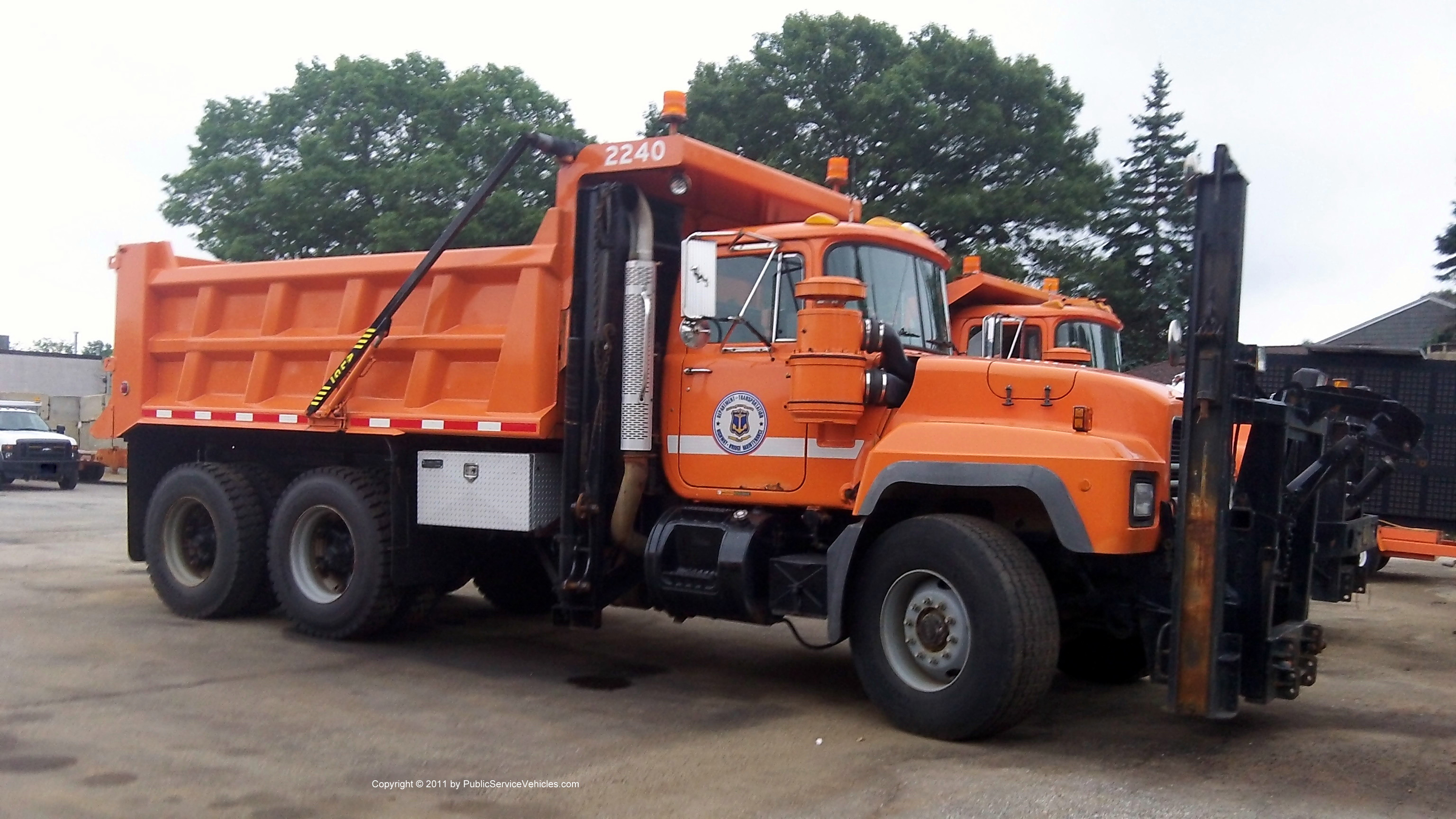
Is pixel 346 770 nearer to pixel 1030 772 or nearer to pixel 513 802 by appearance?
pixel 513 802

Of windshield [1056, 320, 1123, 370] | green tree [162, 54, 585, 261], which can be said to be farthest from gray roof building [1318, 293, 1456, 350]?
windshield [1056, 320, 1123, 370]

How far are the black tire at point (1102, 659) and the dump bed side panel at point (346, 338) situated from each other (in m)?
3.58

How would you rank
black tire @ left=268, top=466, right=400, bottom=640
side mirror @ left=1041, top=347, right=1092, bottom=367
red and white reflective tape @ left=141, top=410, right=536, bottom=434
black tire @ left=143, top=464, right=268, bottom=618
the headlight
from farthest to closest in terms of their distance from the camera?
black tire @ left=143, top=464, right=268, bottom=618 < black tire @ left=268, top=466, right=400, bottom=640 < side mirror @ left=1041, top=347, right=1092, bottom=367 < red and white reflective tape @ left=141, top=410, right=536, bottom=434 < the headlight

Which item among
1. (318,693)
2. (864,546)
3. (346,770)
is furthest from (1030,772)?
(318,693)

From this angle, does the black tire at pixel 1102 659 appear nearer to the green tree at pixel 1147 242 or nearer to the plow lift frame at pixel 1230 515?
the plow lift frame at pixel 1230 515

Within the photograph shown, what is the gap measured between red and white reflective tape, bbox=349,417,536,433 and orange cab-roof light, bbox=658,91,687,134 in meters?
2.06

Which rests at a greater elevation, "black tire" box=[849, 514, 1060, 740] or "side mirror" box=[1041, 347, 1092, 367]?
"side mirror" box=[1041, 347, 1092, 367]

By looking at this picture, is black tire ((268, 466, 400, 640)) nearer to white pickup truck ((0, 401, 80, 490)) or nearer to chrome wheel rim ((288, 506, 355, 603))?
chrome wheel rim ((288, 506, 355, 603))

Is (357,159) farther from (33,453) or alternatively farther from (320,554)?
Result: (320,554)

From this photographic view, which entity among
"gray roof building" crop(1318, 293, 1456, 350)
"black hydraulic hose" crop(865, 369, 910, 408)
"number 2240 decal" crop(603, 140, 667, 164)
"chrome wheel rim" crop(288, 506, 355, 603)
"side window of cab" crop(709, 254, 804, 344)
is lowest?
"chrome wheel rim" crop(288, 506, 355, 603)

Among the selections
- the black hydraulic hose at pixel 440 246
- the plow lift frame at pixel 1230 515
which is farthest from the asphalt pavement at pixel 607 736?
the black hydraulic hose at pixel 440 246

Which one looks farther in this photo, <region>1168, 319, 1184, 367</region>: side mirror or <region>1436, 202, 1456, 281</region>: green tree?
<region>1436, 202, 1456, 281</region>: green tree

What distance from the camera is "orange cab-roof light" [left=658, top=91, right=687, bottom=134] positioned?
7.74 meters

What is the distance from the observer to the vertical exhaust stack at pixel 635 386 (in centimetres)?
750
